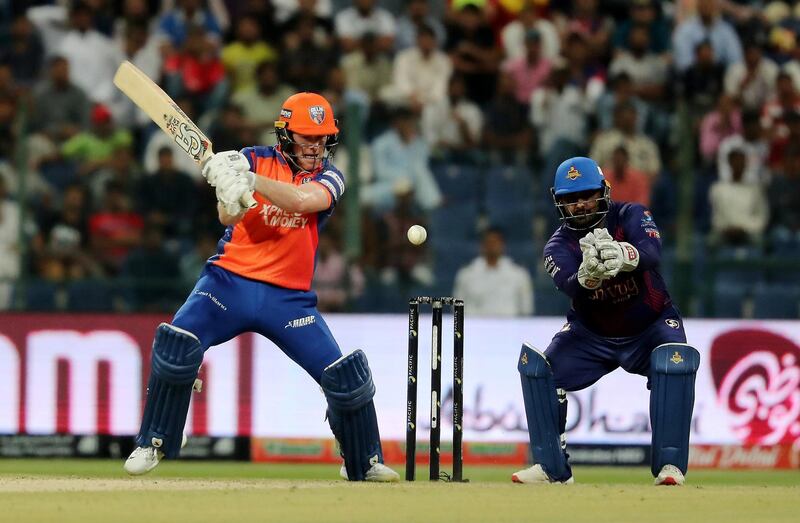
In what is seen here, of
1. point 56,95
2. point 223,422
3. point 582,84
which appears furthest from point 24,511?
point 582,84

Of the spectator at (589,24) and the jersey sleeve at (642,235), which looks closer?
the jersey sleeve at (642,235)

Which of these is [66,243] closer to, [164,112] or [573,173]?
[164,112]

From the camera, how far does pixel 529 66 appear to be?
48.6 ft

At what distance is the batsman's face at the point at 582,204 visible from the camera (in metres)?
8.60

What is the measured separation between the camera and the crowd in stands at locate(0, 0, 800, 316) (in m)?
12.6

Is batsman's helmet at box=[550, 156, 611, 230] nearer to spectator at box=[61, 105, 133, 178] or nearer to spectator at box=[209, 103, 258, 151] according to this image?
spectator at box=[209, 103, 258, 151]

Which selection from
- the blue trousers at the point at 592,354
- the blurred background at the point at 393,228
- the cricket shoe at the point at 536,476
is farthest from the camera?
the blurred background at the point at 393,228

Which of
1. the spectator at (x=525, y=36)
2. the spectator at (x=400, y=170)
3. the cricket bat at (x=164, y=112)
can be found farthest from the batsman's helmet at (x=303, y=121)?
the spectator at (x=525, y=36)

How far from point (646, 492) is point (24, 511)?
313 cm

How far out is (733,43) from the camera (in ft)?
50.6

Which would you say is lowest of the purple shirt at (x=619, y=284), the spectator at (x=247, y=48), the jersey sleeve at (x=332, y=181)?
the purple shirt at (x=619, y=284)

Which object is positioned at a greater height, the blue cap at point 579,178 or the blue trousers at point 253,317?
the blue cap at point 579,178

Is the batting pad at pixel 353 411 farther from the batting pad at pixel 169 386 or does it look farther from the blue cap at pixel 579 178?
the blue cap at pixel 579 178

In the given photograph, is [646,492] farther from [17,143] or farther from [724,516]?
[17,143]
